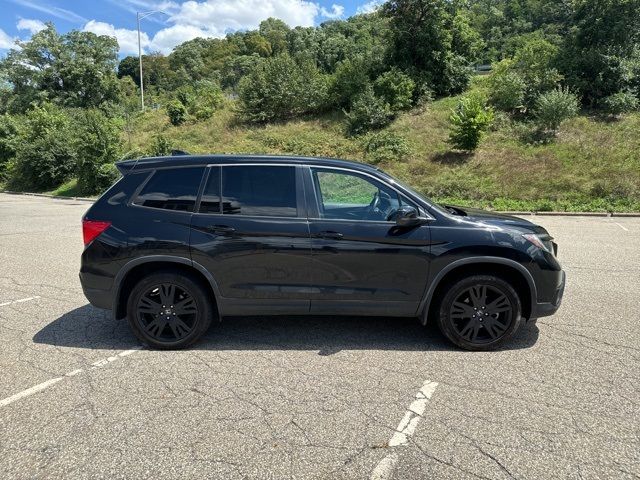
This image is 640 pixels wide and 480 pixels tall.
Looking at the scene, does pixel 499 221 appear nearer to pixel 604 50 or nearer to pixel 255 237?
pixel 255 237

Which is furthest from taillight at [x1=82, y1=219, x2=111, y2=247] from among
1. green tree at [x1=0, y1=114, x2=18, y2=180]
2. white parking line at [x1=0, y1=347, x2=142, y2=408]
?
green tree at [x1=0, y1=114, x2=18, y2=180]

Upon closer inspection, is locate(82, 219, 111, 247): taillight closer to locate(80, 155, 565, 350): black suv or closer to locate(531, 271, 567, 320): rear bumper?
locate(80, 155, 565, 350): black suv

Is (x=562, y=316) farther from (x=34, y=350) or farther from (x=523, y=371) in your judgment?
(x=34, y=350)

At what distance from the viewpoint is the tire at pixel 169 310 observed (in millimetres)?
3943

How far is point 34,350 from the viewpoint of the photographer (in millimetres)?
3982

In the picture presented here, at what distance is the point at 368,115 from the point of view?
2348 cm

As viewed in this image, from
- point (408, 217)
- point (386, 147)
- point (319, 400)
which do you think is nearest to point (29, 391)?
point (319, 400)

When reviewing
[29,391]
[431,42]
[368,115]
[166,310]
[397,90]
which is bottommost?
[29,391]

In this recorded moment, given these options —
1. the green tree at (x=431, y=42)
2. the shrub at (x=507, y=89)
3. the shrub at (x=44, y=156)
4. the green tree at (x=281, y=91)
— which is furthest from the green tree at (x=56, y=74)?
the shrub at (x=507, y=89)

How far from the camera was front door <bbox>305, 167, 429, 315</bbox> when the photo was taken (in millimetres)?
3799

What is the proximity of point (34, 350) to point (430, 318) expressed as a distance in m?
3.90

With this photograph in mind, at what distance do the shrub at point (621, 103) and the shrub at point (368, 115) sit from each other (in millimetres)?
10440

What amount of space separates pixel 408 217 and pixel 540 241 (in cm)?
128

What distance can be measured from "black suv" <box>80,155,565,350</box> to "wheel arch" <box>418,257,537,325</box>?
0.04 feet
